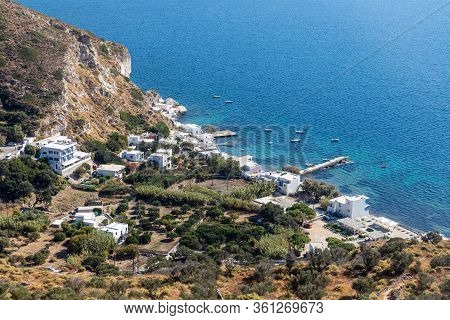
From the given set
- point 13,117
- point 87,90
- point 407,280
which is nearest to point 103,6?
point 87,90

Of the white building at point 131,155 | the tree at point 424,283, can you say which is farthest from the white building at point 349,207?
the tree at point 424,283

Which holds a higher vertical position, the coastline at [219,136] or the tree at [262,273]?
the coastline at [219,136]

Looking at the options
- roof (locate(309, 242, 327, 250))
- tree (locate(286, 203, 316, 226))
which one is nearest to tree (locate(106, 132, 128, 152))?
tree (locate(286, 203, 316, 226))

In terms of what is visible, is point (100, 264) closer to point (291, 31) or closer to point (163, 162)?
point (163, 162)

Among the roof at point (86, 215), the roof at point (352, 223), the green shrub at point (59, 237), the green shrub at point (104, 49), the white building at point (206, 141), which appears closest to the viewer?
the green shrub at point (59, 237)

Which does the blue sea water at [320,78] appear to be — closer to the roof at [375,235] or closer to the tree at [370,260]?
the roof at [375,235]

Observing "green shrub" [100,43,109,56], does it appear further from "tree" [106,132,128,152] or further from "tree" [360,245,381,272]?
"tree" [360,245,381,272]
